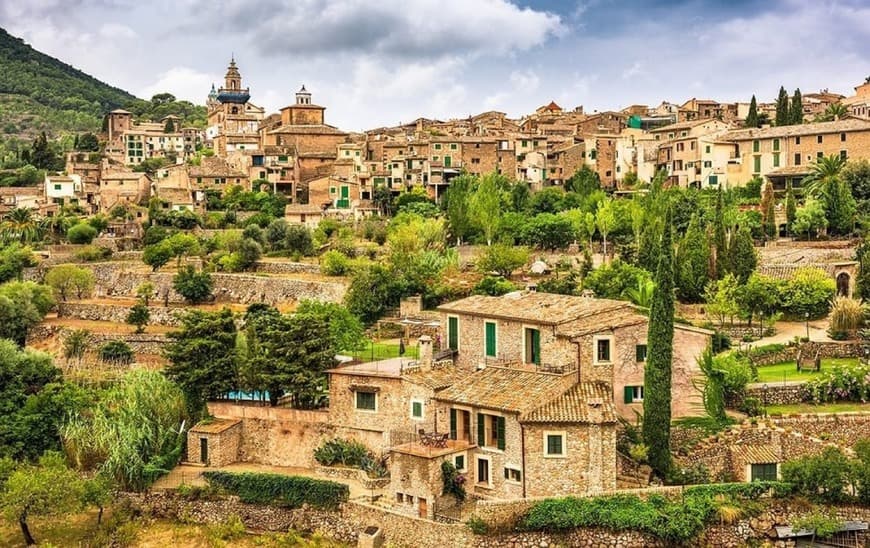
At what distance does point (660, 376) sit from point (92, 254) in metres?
39.9

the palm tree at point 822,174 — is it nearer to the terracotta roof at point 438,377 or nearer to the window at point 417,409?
the terracotta roof at point 438,377

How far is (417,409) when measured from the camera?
29.9m

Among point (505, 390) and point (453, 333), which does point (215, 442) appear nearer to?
point (453, 333)

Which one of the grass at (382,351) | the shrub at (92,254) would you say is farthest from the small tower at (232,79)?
the grass at (382,351)

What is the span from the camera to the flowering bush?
1262 inches

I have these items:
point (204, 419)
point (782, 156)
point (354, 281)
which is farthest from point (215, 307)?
point (782, 156)

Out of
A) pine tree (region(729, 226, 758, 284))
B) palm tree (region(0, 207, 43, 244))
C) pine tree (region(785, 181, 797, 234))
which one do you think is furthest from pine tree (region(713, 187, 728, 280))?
palm tree (region(0, 207, 43, 244))

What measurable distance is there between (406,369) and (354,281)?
14349mm

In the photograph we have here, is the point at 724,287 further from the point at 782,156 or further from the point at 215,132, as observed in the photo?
the point at 215,132

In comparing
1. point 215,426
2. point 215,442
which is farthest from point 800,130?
point 215,442

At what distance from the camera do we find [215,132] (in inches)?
3701

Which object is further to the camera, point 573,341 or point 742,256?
point 742,256

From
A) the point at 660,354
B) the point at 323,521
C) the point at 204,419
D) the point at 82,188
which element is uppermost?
the point at 82,188

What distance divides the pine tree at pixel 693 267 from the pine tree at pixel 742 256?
101 centimetres
